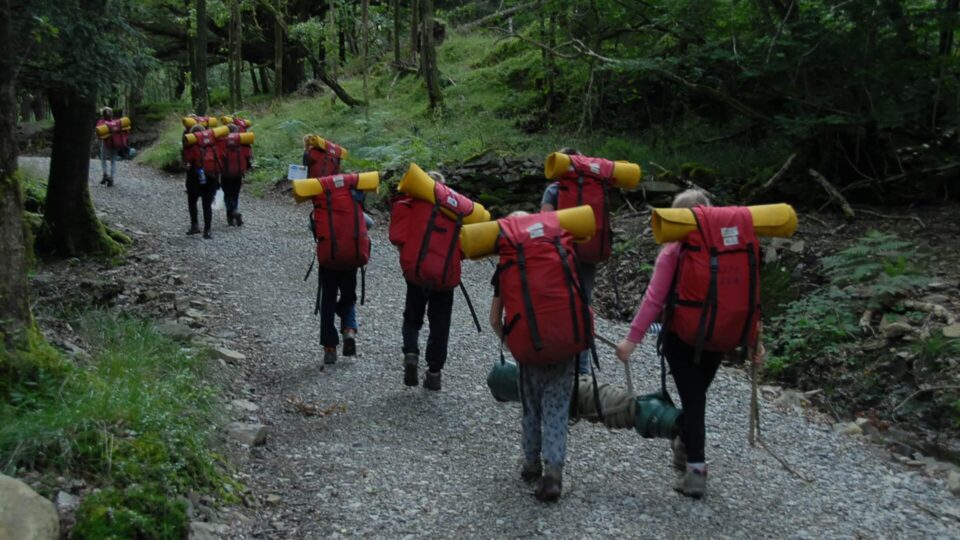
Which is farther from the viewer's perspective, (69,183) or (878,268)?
(69,183)

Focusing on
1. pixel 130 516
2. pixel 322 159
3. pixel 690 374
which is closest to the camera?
pixel 130 516

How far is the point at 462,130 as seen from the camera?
1988 cm

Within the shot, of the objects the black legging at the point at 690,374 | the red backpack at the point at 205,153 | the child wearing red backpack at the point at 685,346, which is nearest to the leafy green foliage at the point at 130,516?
the child wearing red backpack at the point at 685,346

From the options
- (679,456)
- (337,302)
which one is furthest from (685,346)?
(337,302)

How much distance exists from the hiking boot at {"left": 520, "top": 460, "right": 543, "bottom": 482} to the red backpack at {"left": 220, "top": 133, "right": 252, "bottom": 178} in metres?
10.2

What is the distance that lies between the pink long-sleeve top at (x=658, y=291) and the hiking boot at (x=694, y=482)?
3.24ft

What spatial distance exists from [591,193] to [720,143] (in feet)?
33.0

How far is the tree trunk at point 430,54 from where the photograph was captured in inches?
809

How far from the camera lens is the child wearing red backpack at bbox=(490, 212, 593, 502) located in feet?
14.5

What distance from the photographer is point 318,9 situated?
35.3 metres

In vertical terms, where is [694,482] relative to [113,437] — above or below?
below

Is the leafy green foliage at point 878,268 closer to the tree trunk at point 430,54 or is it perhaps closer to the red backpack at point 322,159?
the red backpack at point 322,159

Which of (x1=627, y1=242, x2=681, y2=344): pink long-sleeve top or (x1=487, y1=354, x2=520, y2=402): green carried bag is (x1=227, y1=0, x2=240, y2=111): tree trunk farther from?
(x1=627, y1=242, x2=681, y2=344): pink long-sleeve top

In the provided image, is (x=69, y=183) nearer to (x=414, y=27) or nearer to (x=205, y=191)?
(x=205, y=191)
